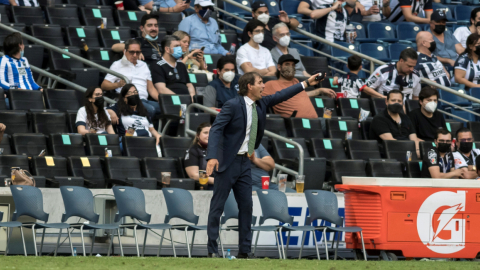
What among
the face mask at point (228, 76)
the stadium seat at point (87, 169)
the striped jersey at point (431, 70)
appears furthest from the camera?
the striped jersey at point (431, 70)

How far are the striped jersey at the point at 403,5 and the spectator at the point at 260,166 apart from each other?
22.8 ft

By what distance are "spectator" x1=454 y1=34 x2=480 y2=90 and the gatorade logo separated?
542cm

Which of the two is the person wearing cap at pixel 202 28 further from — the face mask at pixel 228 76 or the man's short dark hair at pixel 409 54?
the man's short dark hair at pixel 409 54

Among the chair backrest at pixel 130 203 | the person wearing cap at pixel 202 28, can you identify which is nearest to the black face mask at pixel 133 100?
the chair backrest at pixel 130 203

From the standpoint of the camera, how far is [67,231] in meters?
7.49

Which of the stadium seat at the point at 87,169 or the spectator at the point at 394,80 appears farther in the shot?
the spectator at the point at 394,80

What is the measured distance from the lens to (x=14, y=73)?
370 inches

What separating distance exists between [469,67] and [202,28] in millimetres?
4483

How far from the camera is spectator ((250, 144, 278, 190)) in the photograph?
8.70 metres

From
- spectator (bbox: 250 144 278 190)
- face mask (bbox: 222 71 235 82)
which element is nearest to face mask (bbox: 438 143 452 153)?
spectator (bbox: 250 144 278 190)

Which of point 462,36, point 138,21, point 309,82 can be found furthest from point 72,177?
point 462,36

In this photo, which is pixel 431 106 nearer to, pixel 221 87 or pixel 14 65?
pixel 221 87

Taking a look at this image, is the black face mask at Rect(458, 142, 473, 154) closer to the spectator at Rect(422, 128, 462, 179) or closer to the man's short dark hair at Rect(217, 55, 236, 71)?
the spectator at Rect(422, 128, 462, 179)

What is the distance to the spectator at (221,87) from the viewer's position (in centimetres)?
1016
